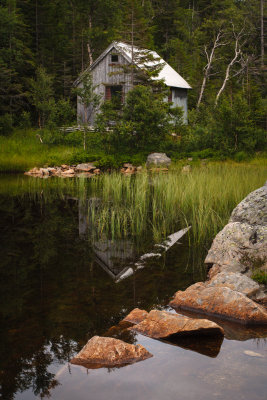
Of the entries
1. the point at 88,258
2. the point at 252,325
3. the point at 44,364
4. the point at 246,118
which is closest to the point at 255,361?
the point at 252,325

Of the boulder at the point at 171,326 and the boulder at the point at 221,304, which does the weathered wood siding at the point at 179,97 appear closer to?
the boulder at the point at 221,304

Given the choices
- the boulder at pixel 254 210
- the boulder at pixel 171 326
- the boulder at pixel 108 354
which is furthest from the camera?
the boulder at pixel 254 210

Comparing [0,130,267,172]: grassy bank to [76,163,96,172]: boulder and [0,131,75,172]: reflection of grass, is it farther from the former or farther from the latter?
[76,163,96,172]: boulder

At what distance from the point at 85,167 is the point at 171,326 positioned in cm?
1793

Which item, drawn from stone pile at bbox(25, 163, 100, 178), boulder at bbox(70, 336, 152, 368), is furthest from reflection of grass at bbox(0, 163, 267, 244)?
stone pile at bbox(25, 163, 100, 178)

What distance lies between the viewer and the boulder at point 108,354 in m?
3.61

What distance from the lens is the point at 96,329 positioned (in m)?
4.32

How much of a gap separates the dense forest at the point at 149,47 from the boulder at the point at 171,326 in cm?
1730

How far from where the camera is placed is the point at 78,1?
1534 inches

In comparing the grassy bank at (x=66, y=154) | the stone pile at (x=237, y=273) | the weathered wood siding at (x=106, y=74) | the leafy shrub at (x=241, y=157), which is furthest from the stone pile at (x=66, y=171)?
the stone pile at (x=237, y=273)

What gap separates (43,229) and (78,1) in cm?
3561

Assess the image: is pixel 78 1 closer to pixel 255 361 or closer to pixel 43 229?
pixel 43 229

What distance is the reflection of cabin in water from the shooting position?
6.33 m

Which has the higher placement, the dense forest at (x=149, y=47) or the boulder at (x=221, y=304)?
the dense forest at (x=149, y=47)
